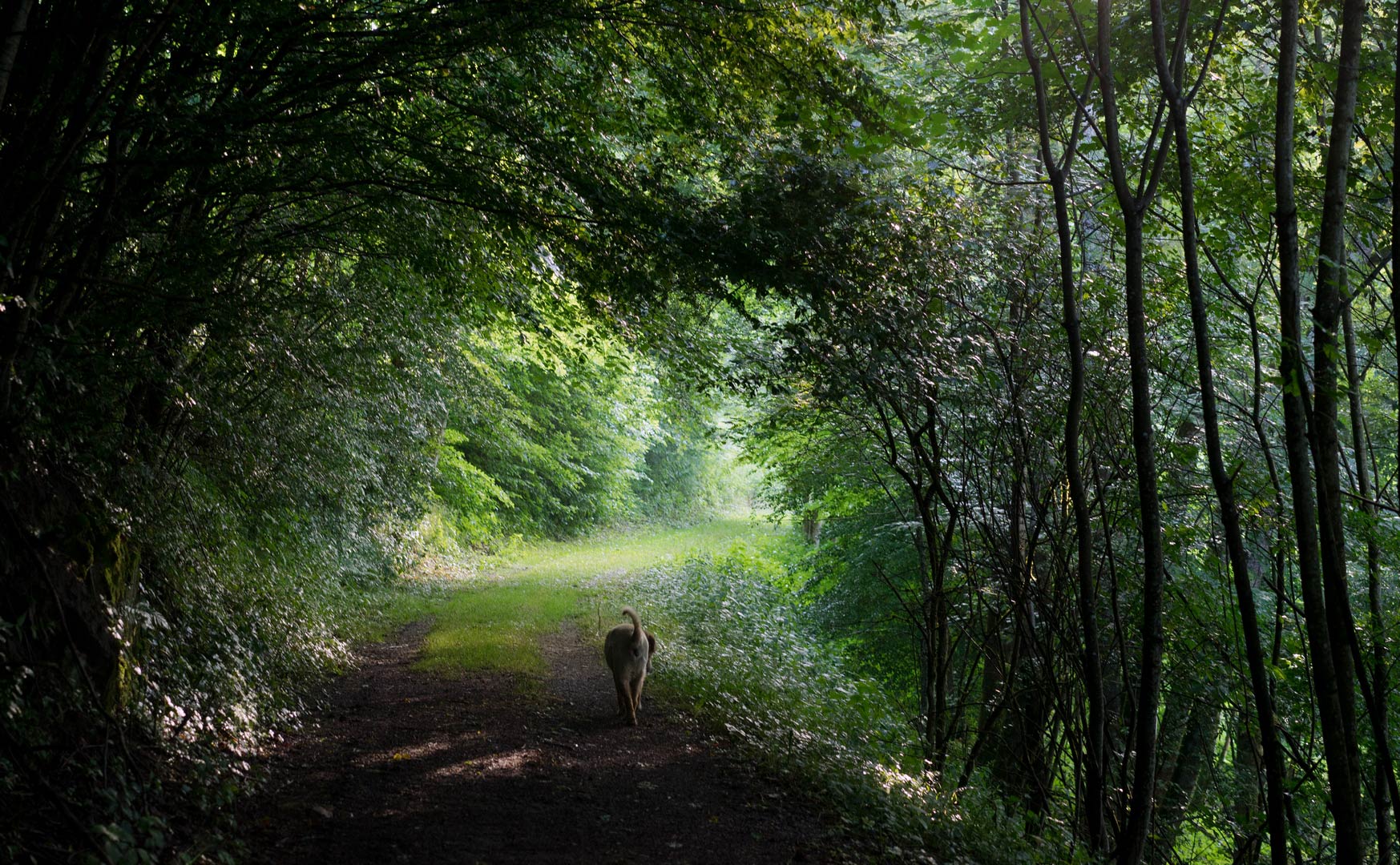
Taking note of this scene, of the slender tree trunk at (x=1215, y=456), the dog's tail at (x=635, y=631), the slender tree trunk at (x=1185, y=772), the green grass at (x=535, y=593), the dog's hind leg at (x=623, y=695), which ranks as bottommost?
the slender tree trunk at (x=1185, y=772)

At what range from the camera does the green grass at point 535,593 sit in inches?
457

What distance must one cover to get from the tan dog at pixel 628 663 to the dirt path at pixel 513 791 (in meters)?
0.22

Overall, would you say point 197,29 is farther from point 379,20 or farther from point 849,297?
point 849,297

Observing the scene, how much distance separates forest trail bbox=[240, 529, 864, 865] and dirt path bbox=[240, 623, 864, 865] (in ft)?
0.05

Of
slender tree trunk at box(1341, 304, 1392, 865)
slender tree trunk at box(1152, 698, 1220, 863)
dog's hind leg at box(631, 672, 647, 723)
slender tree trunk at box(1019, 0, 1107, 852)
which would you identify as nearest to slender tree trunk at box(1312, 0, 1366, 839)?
slender tree trunk at box(1341, 304, 1392, 865)

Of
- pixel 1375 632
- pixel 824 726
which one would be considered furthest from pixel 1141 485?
pixel 824 726

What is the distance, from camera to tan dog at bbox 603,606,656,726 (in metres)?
8.53

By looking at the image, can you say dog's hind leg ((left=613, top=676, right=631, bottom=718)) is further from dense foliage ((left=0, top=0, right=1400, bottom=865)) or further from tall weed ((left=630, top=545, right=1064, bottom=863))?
dense foliage ((left=0, top=0, right=1400, bottom=865))

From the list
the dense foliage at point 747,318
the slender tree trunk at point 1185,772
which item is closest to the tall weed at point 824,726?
the dense foliage at point 747,318

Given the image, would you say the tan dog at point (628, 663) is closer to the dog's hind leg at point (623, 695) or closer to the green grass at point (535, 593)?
the dog's hind leg at point (623, 695)

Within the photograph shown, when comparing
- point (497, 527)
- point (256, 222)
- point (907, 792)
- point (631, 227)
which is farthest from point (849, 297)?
point (497, 527)

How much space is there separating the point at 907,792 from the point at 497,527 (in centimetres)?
1884

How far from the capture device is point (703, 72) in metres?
7.52

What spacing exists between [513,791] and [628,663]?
7.21ft
